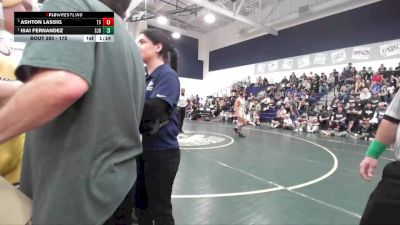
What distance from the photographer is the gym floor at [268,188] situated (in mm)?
2794

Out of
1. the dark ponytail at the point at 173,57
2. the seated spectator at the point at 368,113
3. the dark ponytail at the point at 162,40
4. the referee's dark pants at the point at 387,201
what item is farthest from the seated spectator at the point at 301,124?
the referee's dark pants at the point at 387,201

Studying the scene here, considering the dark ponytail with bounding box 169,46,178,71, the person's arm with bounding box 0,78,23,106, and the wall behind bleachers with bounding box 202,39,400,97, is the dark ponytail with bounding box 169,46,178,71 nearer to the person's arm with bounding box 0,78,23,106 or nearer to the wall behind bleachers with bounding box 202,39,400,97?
the person's arm with bounding box 0,78,23,106

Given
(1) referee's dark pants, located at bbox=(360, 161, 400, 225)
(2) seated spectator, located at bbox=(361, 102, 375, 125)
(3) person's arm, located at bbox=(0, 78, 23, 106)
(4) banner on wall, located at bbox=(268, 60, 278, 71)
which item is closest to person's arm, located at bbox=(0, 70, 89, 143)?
(3) person's arm, located at bbox=(0, 78, 23, 106)

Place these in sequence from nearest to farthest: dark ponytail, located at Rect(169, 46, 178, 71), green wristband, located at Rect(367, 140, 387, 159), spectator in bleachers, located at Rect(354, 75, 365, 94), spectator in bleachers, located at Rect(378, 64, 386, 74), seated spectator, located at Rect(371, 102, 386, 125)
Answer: green wristband, located at Rect(367, 140, 387, 159) → dark ponytail, located at Rect(169, 46, 178, 71) → seated spectator, located at Rect(371, 102, 386, 125) → spectator in bleachers, located at Rect(354, 75, 365, 94) → spectator in bleachers, located at Rect(378, 64, 386, 74)

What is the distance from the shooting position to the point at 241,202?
312 cm

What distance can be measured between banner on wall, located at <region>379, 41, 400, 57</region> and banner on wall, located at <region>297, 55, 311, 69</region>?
402cm

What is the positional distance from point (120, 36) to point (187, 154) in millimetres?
5023

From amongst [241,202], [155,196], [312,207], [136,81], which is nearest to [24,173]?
[136,81]

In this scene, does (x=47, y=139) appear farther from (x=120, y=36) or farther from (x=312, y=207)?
(x=312, y=207)

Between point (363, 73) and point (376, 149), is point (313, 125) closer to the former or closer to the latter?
point (363, 73)

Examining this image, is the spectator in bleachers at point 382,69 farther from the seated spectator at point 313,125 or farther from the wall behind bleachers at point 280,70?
the seated spectator at point 313,125

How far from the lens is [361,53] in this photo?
13680mm
